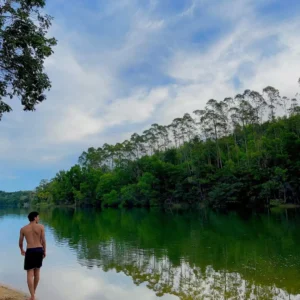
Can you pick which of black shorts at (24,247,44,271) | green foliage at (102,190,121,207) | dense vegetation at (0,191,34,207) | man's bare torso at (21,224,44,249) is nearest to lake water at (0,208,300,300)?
black shorts at (24,247,44,271)

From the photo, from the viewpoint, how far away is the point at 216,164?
4491cm

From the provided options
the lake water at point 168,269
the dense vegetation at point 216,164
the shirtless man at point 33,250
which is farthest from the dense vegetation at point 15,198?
the shirtless man at point 33,250

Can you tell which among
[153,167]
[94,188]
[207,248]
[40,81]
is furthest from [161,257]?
[94,188]

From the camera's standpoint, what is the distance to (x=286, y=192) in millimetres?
34500

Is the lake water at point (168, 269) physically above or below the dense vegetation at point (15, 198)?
below

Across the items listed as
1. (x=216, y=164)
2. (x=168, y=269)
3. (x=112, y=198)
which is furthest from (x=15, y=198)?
(x=168, y=269)

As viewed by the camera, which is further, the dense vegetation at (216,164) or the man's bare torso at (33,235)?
the dense vegetation at (216,164)

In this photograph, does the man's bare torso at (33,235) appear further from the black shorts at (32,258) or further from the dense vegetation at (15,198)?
the dense vegetation at (15,198)

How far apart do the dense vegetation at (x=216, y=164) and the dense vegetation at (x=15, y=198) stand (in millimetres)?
48016

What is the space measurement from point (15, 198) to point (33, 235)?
121630mm

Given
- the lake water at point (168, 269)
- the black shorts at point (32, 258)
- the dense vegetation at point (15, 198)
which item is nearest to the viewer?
the black shorts at point (32, 258)

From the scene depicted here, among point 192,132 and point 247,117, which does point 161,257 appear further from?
point 192,132

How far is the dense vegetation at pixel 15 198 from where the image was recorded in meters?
107

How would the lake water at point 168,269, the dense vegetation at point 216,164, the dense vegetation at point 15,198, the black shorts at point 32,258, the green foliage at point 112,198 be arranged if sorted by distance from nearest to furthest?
1. the black shorts at point 32,258
2. the lake water at point 168,269
3. the dense vegetation at point 216,164
4. the green foliage at point 112,198
5. the dense vegetation at point 15,198
